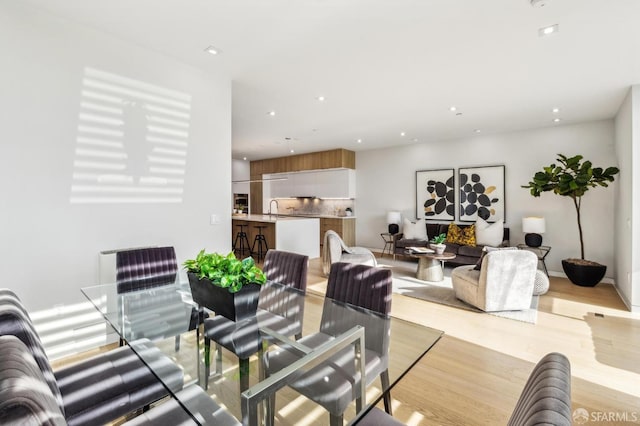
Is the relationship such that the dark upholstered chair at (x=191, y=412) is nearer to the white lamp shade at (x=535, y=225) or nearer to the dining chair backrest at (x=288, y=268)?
the dining chair backrest at (x=288, y=268)

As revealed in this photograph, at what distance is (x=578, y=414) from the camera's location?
77.4 inches

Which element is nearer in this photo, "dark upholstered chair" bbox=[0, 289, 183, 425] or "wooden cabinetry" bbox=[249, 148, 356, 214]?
"dark upholstered chair" bbox=[0, 289, 183, 425]

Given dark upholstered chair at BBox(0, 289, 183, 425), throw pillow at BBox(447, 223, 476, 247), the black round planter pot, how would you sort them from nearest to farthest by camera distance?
1. dark upholstered chair at BBox(0, 289, 183, 425)
2. the black round planter pot
3. throw pillow at BBox(447, 223, 476, 247)

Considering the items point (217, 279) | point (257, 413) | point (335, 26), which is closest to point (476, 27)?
point (335, 26)

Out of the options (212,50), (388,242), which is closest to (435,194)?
(388,242)

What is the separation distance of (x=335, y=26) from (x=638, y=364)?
12.5 ft

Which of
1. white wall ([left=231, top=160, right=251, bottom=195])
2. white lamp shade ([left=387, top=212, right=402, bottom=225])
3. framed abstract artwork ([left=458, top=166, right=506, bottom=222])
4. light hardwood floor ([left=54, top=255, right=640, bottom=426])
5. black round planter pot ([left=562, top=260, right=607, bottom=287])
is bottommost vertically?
light hardwood floor ([left=54, top=255, right=640, bottom=426])

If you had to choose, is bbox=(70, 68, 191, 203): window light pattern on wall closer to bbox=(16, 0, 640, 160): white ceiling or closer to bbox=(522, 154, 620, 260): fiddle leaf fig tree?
bbox=(16, 0, 640, 160): white ceiling

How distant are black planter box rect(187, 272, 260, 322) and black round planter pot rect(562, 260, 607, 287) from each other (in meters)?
5.48

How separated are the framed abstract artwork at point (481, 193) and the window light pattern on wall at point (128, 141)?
584cm

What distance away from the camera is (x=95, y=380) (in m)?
1.47

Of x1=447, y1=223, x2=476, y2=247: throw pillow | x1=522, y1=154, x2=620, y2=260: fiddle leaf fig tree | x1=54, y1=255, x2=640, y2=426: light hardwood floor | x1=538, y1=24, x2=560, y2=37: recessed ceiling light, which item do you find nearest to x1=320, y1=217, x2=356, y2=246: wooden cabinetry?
x1=447, y1=223, x2=476, y2=247: throw pillow

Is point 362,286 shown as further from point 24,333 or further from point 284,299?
point 24,333

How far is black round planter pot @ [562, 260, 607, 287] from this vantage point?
4746 millimetres
